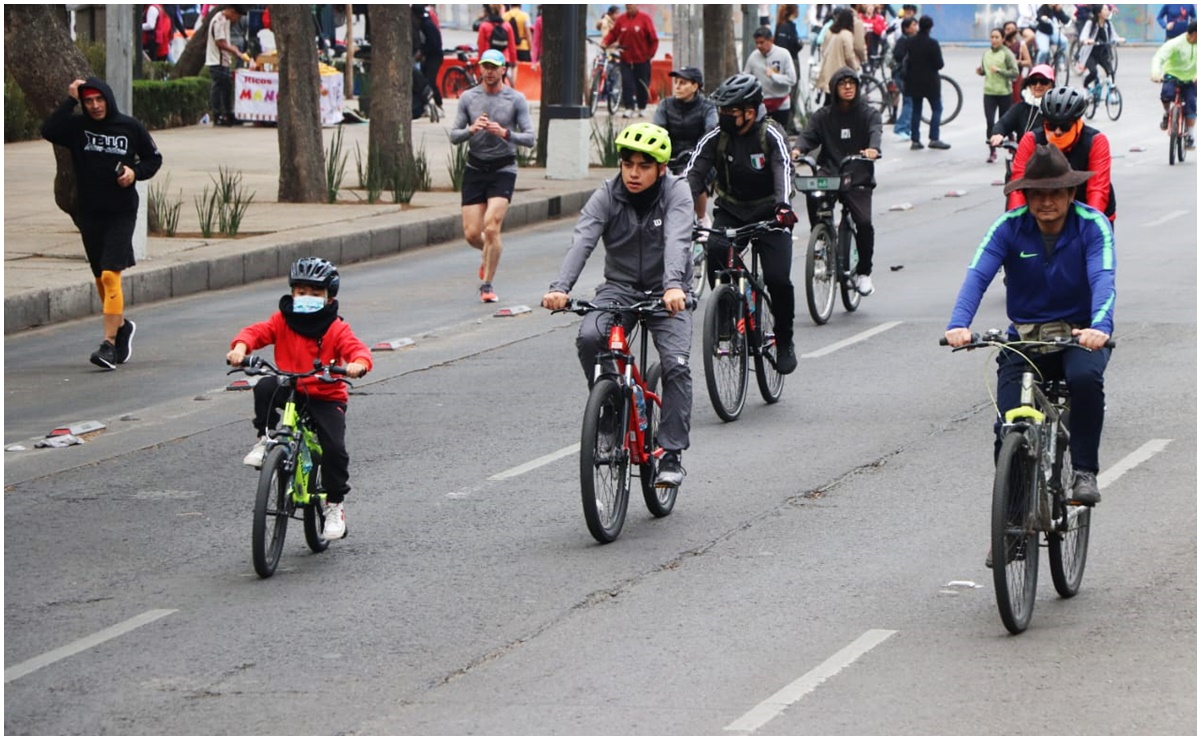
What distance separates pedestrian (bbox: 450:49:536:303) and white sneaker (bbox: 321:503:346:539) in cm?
800

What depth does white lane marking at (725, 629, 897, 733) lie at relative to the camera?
20.9ft

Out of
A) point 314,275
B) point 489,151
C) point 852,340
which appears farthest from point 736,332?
point 489,151

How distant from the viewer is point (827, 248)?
15289mm

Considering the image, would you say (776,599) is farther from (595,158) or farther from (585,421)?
(595,158)

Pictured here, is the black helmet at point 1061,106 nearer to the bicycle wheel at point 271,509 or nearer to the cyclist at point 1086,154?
the cyclist at point 1086,154

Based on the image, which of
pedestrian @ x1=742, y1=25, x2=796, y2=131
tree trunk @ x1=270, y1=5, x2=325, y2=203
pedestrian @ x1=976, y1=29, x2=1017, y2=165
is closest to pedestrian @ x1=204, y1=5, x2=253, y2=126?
pedestrian @ x1=742, y1=25, x2=796, y2=131

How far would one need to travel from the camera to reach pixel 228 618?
306 inches

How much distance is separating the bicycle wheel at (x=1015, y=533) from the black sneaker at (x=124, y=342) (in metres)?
8.35

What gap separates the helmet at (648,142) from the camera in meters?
9.19

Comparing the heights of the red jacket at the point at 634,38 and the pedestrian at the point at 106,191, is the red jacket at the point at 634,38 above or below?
above

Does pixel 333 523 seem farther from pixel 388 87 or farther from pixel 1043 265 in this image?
pixel 388 87

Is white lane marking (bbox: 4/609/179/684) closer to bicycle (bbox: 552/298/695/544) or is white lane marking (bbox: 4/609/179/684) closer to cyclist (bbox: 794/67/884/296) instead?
bicycle (bbox: 552/298/695/544)

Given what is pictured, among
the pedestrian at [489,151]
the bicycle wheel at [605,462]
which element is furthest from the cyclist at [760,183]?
the pedestrian at [489,151]

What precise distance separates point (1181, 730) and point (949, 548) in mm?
2513
